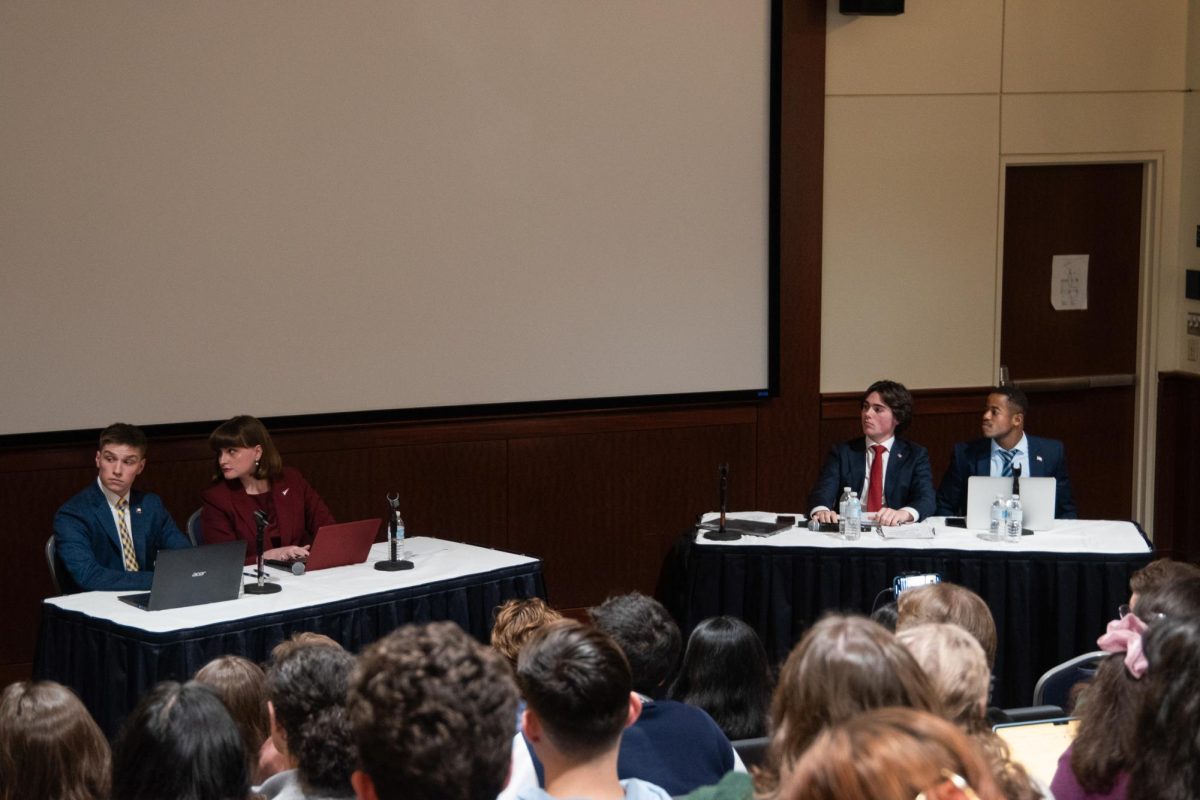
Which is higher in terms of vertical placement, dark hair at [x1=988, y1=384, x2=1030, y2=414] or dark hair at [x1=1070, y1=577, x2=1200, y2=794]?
dark hair at [x1=988, y1=384, x2=1030, y2=414]

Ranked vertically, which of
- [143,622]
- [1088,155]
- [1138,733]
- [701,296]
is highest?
[1088,155]

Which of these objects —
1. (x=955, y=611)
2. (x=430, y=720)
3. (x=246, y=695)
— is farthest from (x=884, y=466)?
(x=430, y=720)

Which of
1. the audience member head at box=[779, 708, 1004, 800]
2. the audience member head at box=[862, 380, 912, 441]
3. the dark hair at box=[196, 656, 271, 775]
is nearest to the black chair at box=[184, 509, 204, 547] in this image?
the dark hair at box=[196, 656, 271, 775]

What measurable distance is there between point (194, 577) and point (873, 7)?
4112 mm

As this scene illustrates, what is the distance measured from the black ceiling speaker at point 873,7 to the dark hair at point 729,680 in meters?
4.16

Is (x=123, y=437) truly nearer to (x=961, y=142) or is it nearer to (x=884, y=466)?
(x=884, y=466)

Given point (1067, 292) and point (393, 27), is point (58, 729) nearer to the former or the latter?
point (393, 27)

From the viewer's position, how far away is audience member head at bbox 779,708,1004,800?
1410mm

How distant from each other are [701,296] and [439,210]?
53.0 inches

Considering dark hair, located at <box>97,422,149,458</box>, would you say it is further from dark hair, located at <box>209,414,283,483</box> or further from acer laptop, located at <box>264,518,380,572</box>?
acer laptop, located at <box>264,518,380,572</box>

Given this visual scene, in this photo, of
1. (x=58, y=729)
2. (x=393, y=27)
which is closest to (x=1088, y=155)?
(x=393, y=27)

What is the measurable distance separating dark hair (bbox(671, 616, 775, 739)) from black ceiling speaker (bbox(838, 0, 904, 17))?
4161 millimetres

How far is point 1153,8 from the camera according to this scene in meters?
7.45

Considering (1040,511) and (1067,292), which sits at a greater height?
(1067,292)
